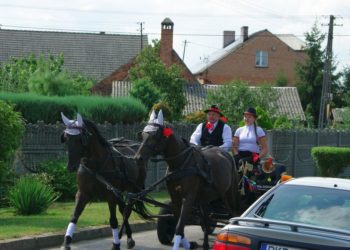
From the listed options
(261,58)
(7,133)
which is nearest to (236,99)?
(7,133)

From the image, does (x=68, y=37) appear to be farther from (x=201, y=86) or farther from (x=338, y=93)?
(x=338, y=93)

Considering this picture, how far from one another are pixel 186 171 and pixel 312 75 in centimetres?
6283

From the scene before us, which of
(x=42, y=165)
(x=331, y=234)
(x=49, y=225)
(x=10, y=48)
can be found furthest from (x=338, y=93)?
(x=331, y=234)

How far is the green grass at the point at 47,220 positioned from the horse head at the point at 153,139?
8.50 ft

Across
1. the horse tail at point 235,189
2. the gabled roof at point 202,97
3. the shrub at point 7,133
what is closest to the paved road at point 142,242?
the horse tail at point 235,189

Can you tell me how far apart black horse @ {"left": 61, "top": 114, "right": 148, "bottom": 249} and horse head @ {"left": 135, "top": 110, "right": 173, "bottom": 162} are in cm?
28

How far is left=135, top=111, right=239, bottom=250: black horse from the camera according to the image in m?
11.0

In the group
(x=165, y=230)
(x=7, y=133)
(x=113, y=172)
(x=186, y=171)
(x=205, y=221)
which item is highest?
(x=7, y=133)

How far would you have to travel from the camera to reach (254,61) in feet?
275

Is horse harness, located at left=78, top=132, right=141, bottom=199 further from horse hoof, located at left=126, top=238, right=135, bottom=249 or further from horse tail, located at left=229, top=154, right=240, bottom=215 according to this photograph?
horse tail, located at left=229, top=154, right=240, bottom=215

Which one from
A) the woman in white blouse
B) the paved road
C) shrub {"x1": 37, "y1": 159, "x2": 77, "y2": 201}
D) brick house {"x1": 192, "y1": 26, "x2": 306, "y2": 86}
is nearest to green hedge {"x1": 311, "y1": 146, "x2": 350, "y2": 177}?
shrub {"x1": 37, "y1": 159, "x2": 77, "y2": 201}

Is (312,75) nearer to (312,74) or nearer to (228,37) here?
(312,74)

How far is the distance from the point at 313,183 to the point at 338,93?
67591mm

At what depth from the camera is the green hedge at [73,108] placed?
20953mm
